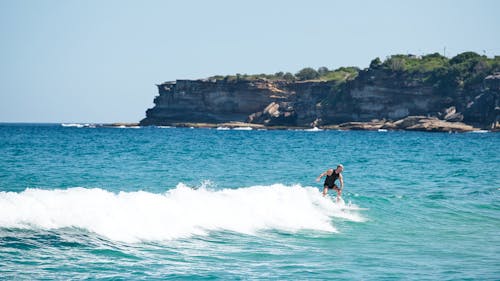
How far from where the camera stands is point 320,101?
121 metres

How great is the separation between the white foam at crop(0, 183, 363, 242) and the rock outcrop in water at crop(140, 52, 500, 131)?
84030 millimetres

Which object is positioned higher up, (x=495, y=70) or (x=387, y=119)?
(x=495, y=70)

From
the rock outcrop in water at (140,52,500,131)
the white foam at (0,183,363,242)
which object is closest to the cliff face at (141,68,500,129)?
the rock outcrop in water at (140,52,500,131)

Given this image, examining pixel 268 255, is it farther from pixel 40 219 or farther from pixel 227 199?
pixel 227 199

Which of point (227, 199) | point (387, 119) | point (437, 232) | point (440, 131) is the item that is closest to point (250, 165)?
point (227, 199)

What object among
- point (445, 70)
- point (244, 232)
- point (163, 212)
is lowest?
point (244, 232)

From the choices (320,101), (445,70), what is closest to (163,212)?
(445,70)

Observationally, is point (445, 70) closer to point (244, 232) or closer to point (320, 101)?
point (320, 101)

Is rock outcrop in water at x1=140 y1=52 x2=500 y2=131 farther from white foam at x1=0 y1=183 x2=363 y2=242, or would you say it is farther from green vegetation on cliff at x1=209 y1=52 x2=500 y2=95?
white foam at x1=0 y1=183 x2=363 y2=242

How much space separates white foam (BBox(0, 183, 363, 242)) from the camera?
12.5m

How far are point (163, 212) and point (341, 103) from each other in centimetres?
10297

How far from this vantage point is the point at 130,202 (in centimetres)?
1431

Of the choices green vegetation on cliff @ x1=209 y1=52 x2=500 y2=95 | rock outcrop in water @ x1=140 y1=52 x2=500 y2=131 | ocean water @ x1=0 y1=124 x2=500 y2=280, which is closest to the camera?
ocean water @ x1=0 y1=124 x2=500 y2=280

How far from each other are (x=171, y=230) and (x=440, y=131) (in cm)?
8882
